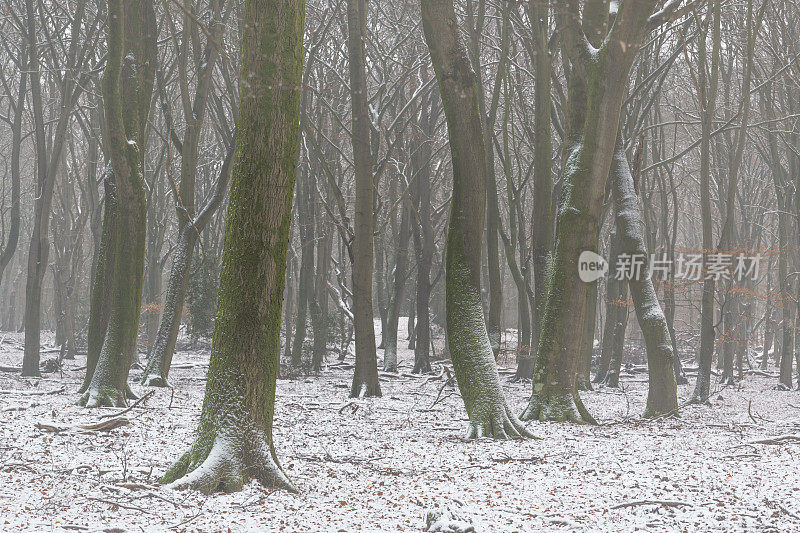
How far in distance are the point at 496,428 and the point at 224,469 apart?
3571mm

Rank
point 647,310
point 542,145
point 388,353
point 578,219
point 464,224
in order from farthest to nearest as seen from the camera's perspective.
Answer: point 388,353 → point 542,145 → point 647,310 → point 578,219 → point 464,224

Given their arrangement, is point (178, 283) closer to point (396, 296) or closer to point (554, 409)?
point (554, 409)

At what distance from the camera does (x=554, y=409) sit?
29.0 feet

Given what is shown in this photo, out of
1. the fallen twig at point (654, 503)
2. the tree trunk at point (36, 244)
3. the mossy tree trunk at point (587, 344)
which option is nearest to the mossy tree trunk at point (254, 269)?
the fallen twig at point (654, 503)

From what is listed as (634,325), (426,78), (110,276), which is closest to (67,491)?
(110,276)

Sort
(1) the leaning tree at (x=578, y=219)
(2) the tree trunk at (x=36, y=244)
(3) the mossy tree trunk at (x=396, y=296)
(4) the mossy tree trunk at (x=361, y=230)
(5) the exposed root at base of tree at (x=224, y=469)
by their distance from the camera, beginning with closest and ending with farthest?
(5) the exposed root at base of tree at (x=224, y=469)
(1) the leaning tree at (x=578, y=219)
(4) the mossy tree trunk at (x=361, y=230)
(2) the tree trunk at (x=36, y=244)
(3) the mossy tree trunk at (x=396, y=296)

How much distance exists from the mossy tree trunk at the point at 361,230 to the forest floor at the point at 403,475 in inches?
92.1

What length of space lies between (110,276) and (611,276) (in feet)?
36.5

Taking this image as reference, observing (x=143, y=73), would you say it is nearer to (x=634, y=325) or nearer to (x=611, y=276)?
(x=611, y=276)

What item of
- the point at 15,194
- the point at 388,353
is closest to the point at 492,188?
the point at 388,353

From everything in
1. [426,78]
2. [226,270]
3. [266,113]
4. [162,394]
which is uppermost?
[426,78]

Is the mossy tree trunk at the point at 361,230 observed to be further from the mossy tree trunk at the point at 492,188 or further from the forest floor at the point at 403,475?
the mossy tree trunk at the point at 492,188

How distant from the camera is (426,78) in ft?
61.7

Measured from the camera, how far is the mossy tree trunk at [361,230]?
1222 centimetres
